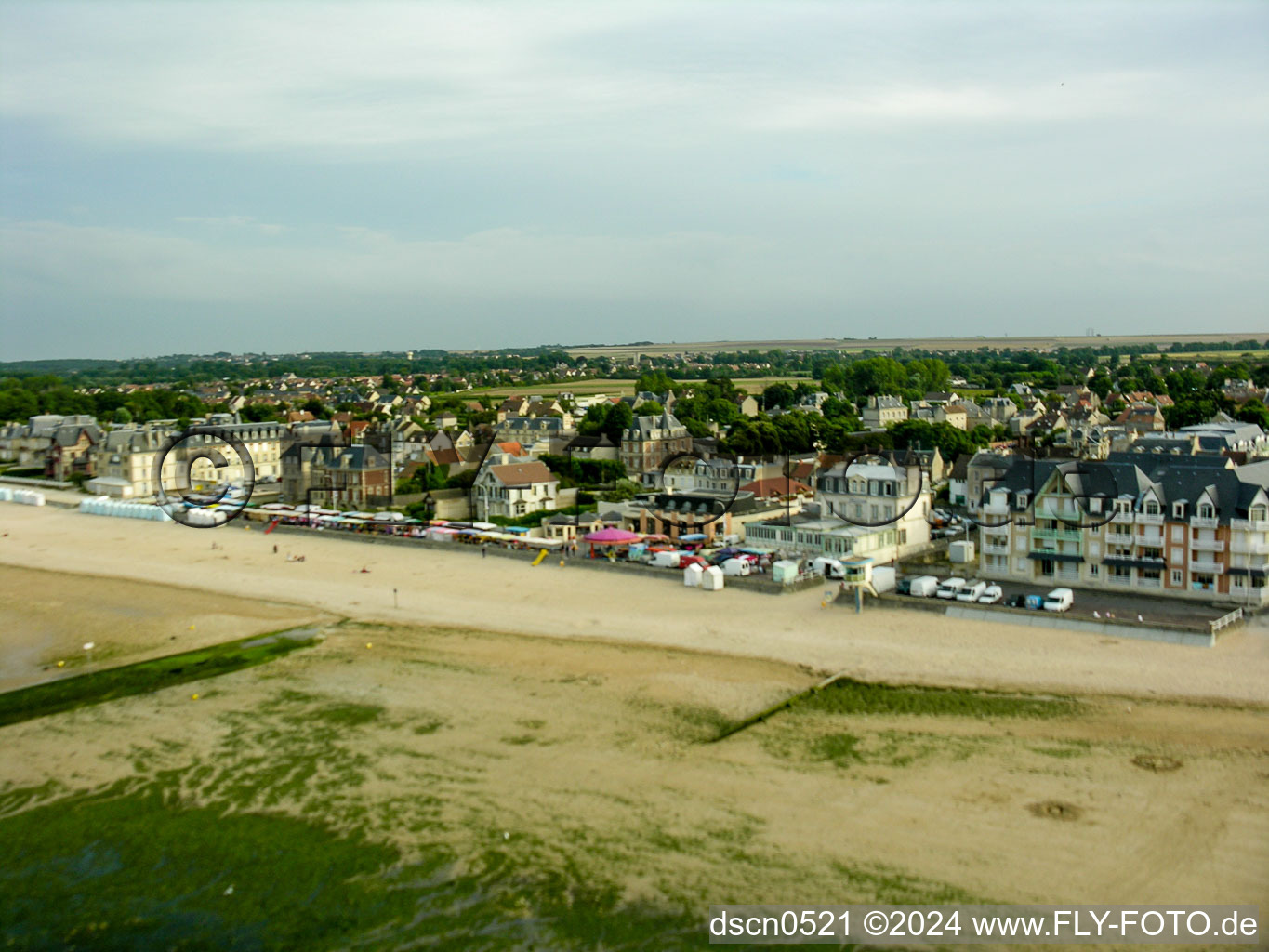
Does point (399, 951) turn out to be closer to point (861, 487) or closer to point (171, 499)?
point (861, 487)

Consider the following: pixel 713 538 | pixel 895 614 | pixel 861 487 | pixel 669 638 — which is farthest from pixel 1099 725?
pixel 713 538

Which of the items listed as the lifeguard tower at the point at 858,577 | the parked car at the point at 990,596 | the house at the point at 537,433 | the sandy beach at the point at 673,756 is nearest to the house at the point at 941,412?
the house at the point at 537,433

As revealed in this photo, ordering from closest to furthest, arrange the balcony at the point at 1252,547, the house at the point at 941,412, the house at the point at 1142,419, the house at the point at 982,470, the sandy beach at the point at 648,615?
the sandy beach at the point at 648,615 → the balcony at the point at 1252,547 → the house at the point at 982,470 → the house at the point at 1142,419 → the house at the point at 941,412

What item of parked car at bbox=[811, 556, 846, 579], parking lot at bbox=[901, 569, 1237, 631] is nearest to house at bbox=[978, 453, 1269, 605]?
parking lot at bbox=[901, 569, 1237, 631]

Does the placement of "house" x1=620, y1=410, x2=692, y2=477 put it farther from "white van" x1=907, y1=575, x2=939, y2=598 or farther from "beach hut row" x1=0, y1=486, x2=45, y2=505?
"beach hut row" x1=0, y1=486, x2=45, y2=505

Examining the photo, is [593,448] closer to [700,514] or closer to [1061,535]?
[700,514]

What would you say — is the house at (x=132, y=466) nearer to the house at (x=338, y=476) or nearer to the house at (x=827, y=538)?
the house at (x=338, y=476)
